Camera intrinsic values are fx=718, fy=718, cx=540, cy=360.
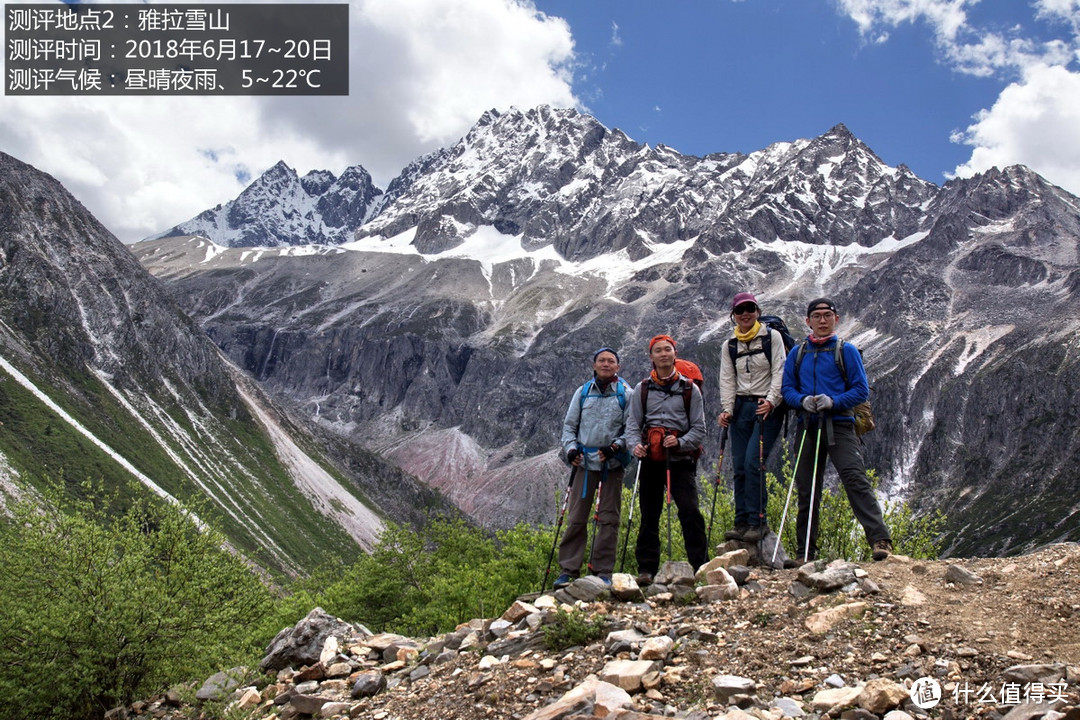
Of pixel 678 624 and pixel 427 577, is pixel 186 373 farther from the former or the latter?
pixel 678 624

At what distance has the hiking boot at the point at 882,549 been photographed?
468 inches

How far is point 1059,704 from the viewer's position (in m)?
6.31

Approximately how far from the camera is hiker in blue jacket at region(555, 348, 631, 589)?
1316 centimetres

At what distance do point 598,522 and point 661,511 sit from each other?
3.85ft

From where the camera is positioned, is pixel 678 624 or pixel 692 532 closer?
pixel 678 624

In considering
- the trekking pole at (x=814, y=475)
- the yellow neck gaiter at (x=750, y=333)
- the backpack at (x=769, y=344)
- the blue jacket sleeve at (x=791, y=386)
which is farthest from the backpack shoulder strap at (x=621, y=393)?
the trekking pole at (x=814, y=475)

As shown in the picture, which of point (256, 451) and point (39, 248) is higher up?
point (39, 248)

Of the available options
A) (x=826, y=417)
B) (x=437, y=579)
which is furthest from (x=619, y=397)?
(x=437, y=579)

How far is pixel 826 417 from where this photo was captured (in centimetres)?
1279

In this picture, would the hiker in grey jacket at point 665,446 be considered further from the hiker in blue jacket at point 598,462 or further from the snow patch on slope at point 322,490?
the snow patch on slope at point 322,490

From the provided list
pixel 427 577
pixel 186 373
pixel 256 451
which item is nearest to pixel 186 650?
pixel 427 577

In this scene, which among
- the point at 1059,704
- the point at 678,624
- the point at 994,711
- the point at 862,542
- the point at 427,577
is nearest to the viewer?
the point at 1059,704

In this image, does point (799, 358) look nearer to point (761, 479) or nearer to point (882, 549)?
point (761, 479)

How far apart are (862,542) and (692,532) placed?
10.7 metres
